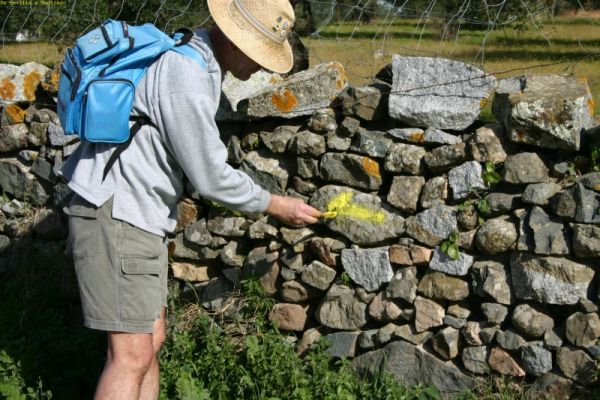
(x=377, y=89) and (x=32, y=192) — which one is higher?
(x=377, y=89)

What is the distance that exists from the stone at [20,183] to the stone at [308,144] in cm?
206

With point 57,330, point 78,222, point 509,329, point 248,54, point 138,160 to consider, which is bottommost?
point 57,330

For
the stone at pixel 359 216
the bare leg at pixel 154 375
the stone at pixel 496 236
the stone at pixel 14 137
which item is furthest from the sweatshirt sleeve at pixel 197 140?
the stone at pixel 14 137

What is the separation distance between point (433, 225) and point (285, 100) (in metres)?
1.09

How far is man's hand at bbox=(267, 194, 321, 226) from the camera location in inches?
128

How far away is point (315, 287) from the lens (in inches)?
163

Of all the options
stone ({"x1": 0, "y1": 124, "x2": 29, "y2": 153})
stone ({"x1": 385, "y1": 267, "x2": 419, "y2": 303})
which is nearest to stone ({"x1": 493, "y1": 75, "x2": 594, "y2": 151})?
stone ({"x1": 385, "y1": 267, "x2": 419, "y2": 303})

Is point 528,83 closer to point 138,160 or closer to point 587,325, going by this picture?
point 587,325

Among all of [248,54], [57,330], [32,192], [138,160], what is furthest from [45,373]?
[248,54]

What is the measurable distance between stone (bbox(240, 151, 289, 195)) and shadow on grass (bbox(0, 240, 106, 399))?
1.41 m

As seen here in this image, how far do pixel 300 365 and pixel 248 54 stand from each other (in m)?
1.83

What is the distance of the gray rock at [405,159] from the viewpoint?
12.5 ft

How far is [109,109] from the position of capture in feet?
9.32

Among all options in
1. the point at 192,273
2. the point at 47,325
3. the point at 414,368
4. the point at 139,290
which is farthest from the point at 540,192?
the point at 47,325
